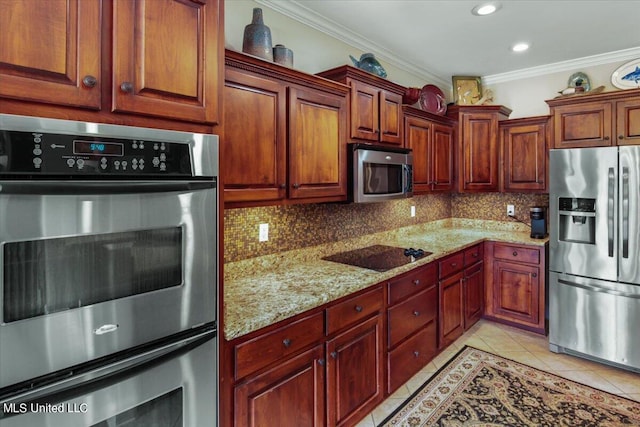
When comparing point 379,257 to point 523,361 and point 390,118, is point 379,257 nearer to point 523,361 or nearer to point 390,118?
point 390,118

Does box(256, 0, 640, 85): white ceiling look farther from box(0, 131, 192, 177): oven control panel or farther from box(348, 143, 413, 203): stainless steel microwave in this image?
box(0, 131, 192, 177): oven control panel

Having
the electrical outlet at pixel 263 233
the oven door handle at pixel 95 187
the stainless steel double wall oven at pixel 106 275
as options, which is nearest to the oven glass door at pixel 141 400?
the stainless steel double wall oven at pixel 106 275

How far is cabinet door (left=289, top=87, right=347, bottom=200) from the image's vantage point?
206 centimetres

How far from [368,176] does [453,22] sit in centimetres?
144

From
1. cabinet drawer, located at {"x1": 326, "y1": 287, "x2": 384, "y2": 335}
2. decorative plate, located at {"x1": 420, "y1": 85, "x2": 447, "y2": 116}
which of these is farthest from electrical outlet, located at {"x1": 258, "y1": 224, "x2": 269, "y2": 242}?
decorative plate, located at {"x1": 420, "y1": 85, "x2": 447, "y2": 116}

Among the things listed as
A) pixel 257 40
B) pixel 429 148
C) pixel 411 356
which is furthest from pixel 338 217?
pixel 257 40

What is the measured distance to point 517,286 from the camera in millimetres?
3570

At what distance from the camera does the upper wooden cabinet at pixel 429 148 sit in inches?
127

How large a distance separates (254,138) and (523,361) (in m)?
2.88

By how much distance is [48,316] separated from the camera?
3.10 ft

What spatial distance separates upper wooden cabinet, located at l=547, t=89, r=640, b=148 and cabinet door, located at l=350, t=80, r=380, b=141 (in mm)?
1865

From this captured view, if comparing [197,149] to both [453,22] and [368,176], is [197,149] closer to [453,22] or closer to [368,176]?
[368,176]

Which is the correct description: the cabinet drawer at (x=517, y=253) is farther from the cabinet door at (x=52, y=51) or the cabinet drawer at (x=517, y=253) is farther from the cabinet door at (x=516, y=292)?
the cabinet door at (x=52, y=51)

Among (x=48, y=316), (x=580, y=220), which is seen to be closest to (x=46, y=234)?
(x=48, y=316)
